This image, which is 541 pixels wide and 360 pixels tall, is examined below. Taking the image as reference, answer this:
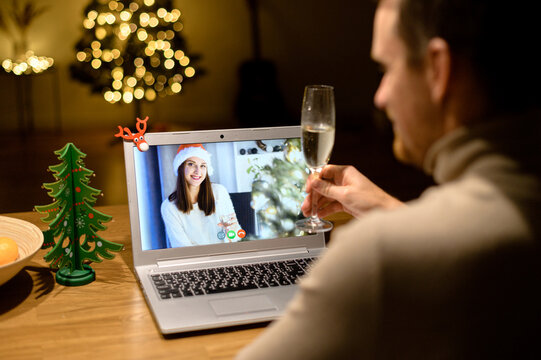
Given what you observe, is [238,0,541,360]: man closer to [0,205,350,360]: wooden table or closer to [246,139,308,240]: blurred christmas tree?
[0,205,350,360]: wooden table

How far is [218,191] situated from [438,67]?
83cm

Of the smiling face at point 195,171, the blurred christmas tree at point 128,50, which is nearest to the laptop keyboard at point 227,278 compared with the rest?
the smiling face at point 195,171

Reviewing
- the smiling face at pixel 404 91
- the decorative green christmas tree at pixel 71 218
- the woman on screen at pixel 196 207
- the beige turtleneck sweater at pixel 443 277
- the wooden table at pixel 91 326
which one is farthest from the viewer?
the woman on screen at pixel 196 207

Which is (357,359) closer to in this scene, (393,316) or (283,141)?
(393,316)

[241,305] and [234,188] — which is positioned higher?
[234,188]

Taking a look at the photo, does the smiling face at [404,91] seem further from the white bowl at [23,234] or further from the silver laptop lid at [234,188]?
the white bowl at [23,234]

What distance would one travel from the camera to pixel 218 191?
4.56 feet

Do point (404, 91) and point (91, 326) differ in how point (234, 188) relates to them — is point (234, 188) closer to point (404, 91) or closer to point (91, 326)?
point (91, 326)

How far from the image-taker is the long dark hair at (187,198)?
1.35 metres

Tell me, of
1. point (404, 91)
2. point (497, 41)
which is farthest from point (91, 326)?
point (497, 41)

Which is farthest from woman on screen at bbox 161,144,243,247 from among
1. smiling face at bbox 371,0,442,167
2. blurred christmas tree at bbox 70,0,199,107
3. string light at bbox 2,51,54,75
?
string light at bbox 2,51,54,75

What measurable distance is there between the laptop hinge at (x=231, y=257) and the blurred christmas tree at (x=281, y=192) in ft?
0.13

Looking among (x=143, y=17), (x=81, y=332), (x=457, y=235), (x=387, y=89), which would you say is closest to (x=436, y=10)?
(x=387, y=89)

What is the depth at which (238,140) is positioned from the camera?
4.77 feet
